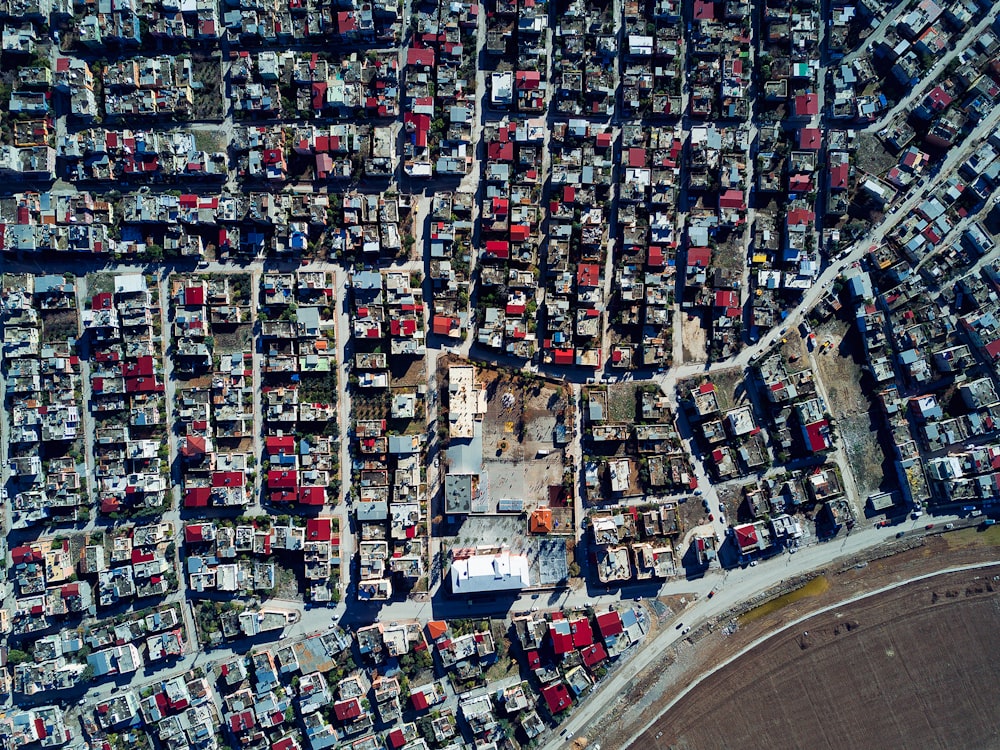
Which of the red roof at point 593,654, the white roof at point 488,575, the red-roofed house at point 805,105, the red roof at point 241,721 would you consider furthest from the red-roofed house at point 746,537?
the red roof at point 241,721

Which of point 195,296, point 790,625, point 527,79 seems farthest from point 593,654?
point 527,79

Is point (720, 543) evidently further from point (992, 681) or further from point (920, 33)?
point (920, 33)

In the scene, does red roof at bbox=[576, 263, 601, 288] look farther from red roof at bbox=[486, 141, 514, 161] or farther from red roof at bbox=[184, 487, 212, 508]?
red roof at bbox=[184, 487, 212, 508]

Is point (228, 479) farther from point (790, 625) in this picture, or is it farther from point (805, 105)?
point (805, 105)

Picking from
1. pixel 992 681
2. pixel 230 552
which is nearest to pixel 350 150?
pixel 230 552

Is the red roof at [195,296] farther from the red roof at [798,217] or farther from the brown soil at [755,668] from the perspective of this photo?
the red roof at [798,217]

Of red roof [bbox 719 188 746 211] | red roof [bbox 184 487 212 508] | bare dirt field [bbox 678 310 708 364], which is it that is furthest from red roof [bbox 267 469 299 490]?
red roof [bbox 719 188 746 211]
